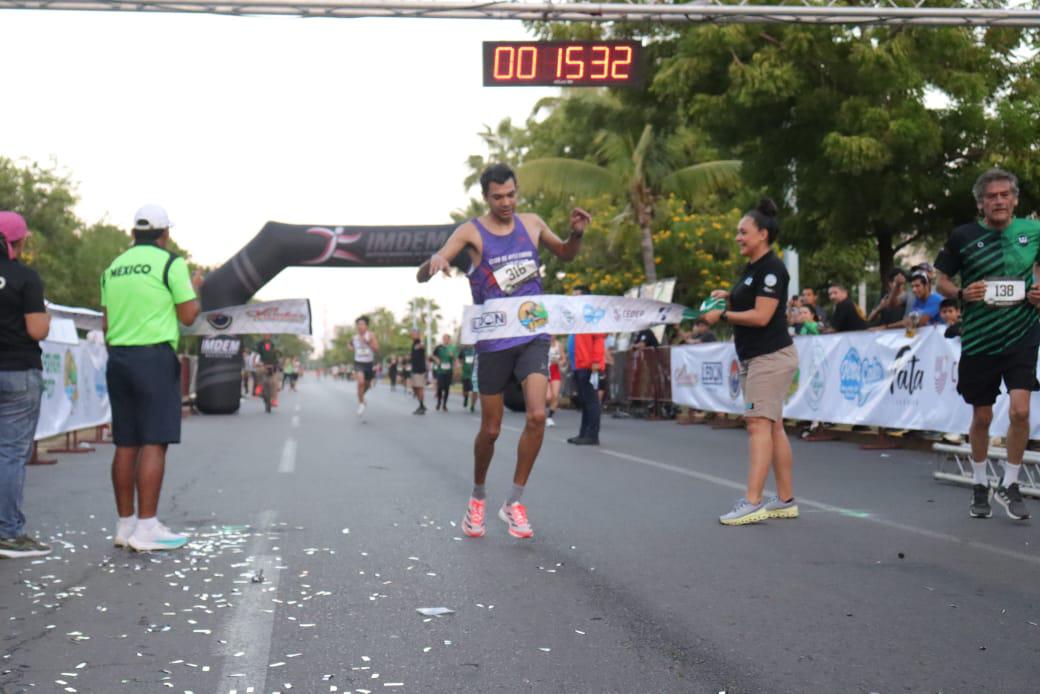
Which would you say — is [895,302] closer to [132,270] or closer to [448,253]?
[448,253]

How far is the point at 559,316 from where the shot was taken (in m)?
7.01

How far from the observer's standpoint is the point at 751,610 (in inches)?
175

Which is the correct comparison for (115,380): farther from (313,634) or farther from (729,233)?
(729,233)

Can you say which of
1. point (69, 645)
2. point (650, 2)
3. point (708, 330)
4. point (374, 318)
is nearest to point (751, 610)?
point (69, 645)

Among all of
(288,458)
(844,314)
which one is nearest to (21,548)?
(288,458)

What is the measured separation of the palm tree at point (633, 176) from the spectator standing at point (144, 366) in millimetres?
24366

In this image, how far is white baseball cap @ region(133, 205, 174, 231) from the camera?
6.07 m

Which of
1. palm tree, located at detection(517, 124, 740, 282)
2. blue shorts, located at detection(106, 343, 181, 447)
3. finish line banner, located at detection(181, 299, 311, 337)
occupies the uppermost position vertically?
palm tree, located at detection(517, 124, 740, 282)

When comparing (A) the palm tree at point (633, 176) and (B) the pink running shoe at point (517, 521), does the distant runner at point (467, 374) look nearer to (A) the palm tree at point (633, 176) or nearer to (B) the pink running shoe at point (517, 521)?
(A) the palm tree at point (633, 176)

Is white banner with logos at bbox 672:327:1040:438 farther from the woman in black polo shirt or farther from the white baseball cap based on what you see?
the white baseball cap

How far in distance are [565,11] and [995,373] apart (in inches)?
296

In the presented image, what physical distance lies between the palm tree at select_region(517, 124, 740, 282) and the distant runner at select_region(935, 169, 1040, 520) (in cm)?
2310

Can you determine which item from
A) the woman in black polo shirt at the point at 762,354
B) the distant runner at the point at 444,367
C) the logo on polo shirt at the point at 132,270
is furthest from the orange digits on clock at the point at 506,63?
the distant runner at the point at 444,367

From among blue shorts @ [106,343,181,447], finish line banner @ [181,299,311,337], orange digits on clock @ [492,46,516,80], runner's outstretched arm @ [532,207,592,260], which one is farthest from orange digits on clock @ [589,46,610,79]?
blue shorts @ [106,343,181,447]
